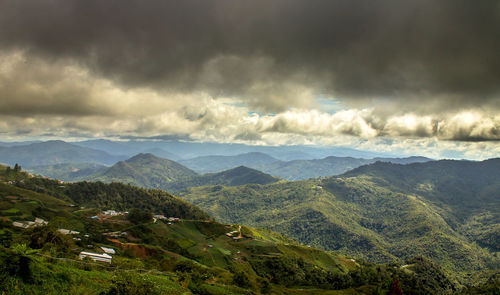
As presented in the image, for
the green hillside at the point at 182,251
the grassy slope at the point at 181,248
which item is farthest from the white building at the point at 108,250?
the grassy slope at the point at 181,248

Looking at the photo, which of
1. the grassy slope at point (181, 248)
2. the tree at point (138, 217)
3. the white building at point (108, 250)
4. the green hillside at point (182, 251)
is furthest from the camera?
the tree at point (138, 217)

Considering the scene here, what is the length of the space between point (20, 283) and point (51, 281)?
3164 millimetres

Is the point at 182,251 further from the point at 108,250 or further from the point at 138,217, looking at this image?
the point at 138,217

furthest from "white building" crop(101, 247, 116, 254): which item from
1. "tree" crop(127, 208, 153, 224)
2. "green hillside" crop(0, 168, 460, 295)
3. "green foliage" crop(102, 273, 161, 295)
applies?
"green foliage" crop(102, 273, 161, 295)

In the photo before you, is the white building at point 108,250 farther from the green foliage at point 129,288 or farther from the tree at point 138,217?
the green foliage at point 129,288

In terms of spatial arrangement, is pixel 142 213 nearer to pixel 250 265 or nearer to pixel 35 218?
pixel 35 218

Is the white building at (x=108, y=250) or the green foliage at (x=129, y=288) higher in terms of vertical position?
the green foliage at (x=129, y=288)

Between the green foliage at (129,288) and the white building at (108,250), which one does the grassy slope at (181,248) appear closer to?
the white building at (108,250)

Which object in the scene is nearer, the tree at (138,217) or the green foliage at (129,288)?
the green foliage at (129,288)

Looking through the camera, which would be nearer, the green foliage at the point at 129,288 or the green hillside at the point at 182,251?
the green foliage at the point at 129,288

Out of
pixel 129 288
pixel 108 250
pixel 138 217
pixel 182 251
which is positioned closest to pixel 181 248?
pixel 182 251

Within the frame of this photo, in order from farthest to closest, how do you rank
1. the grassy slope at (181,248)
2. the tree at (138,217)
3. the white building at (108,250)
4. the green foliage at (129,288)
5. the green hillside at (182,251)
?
the tree at (138,217)
the white building at (108,250)
the grassy slope at (181,248)
the green hillside at (182,251)
the green foliage at (129,288)

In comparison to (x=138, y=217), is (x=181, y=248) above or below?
below

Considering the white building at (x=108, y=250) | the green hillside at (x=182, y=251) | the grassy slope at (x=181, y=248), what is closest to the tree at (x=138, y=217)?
the green hillside at (x=182, y=251)
